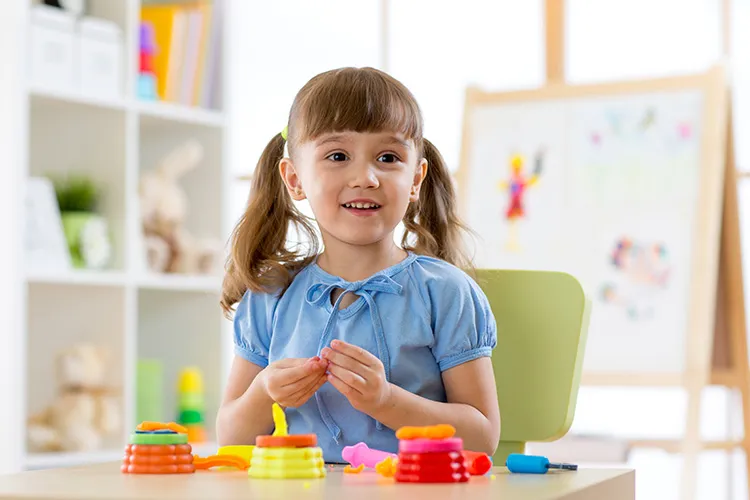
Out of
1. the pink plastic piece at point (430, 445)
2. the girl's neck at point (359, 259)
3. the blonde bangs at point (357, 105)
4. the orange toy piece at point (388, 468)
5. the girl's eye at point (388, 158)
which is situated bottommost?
the orange toy piece at point (388, 468)

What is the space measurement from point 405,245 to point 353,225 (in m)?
0.19

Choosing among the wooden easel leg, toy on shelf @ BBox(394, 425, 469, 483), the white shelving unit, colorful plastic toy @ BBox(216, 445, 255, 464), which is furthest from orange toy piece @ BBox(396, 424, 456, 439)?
the wooden easel leg

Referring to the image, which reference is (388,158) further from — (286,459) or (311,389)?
(286,459)

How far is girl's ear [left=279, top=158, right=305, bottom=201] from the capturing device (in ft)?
4.52

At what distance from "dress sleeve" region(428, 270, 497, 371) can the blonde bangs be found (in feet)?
0.60

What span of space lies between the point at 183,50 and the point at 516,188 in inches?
42.2

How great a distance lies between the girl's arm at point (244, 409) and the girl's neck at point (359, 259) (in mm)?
157

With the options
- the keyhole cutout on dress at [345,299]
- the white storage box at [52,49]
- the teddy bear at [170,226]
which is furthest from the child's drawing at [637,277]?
the keyhole cutout on dress at [345,299]

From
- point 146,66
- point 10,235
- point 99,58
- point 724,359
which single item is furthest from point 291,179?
point 724,359

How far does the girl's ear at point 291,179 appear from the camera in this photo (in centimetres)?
138

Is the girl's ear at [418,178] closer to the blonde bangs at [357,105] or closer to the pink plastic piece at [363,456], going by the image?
the blonde bangs at [357,105]

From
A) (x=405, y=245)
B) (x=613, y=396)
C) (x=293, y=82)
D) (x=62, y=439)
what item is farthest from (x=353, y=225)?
(x=293, y=82)

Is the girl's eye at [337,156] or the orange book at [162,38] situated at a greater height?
the orange book at [162,38]

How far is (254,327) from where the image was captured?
134cm
